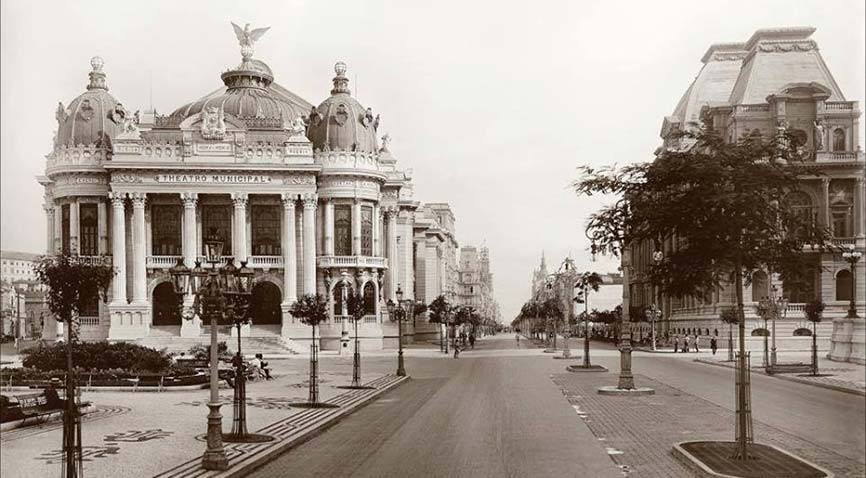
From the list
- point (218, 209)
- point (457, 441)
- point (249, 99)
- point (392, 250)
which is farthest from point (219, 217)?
point (457, 441)

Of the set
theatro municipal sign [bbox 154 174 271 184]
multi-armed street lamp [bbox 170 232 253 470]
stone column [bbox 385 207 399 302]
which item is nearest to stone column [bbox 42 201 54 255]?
theatro municipal sign [bbox 154 174 271 184]

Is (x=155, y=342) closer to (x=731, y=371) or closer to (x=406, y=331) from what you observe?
(x=406, y=331)

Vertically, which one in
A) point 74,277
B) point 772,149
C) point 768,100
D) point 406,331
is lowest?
point 406,331

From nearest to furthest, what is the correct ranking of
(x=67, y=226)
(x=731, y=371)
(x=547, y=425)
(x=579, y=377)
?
(x=547, y=425)
(x=579, y=377)
(x=731, y=371)
(x=67, y=226)

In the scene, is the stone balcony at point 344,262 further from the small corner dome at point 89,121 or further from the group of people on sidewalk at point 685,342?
the group of people on sidewalk at point 685,342

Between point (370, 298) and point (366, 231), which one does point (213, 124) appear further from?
point (370, 298)

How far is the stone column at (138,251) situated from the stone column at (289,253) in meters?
12.3

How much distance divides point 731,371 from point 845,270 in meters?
36.7

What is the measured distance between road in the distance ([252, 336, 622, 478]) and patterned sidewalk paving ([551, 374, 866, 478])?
0.45 meters

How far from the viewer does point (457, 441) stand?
22000mm

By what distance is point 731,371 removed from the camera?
2003 inches

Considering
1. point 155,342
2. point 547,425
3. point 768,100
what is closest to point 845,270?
point 768,100

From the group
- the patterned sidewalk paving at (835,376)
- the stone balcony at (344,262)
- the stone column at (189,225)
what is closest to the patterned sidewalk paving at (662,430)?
the patterned sidewalk paving at (835,376)

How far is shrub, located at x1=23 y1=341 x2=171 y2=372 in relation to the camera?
137ft
